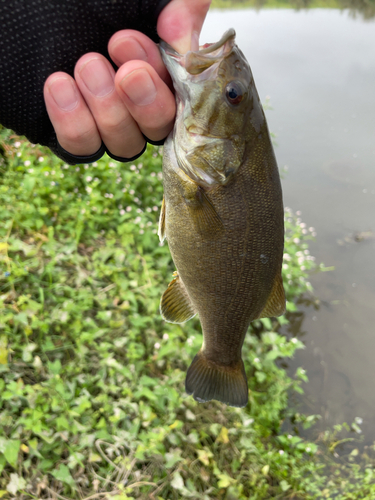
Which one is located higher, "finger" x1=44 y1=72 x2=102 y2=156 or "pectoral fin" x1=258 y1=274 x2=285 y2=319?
"finger" x1=44 y1=72 x2=102 y2=156

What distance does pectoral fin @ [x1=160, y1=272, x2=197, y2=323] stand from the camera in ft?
5.94

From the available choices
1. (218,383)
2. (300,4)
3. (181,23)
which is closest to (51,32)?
(181,23)

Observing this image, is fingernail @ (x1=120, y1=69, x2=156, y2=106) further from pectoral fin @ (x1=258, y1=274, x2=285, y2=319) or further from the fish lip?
pectoral fin @ (x1=258, y1=274, x2=285, y2=319)

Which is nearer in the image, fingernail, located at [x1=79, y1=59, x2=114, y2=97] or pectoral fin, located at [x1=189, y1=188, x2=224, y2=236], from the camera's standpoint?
fingernail, located at [x1=79, y1=59, x2=114, y2=97]

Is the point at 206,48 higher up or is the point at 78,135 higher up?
the point at 206,48

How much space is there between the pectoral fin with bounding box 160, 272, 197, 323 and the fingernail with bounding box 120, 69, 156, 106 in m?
0.89

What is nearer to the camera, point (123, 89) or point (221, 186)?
point (123, 89)

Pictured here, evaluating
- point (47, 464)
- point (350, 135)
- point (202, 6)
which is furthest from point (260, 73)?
point (47, 464)

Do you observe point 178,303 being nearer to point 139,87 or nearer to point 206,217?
point 206,217

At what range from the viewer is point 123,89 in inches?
48.0

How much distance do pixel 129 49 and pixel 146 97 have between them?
17cm

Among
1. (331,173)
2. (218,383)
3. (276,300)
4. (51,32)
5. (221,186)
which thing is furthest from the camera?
(331,173)

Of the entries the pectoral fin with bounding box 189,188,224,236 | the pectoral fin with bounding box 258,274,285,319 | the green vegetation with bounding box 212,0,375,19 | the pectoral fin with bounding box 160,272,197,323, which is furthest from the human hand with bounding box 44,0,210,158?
the green vegetation with bounding box 212,0,375,19

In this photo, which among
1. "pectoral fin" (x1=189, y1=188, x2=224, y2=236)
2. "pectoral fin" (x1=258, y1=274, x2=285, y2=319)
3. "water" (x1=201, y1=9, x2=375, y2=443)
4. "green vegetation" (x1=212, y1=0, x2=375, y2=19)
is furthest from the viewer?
"green vegetation" (x1=212, y1=0, x2=375, y2=19)
